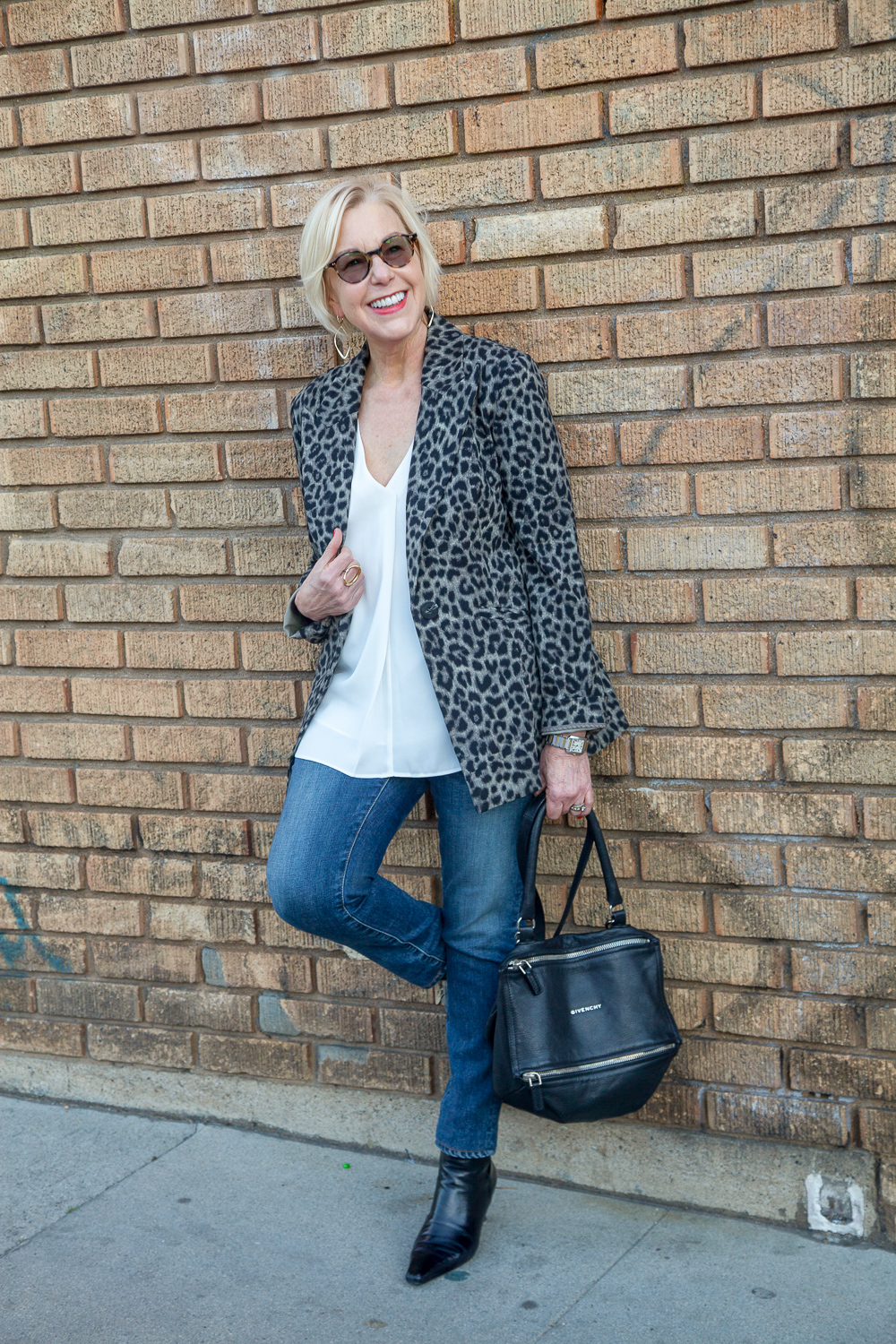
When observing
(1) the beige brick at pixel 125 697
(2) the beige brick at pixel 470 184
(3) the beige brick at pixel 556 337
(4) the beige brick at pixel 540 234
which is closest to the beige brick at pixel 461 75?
(2) the beige brick at pixel 470 184

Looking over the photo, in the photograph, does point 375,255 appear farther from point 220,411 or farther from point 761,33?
point 761,33

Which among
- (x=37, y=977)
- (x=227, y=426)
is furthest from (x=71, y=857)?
(x=227, y=426)

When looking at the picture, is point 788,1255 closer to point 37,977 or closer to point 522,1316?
point 522,1316

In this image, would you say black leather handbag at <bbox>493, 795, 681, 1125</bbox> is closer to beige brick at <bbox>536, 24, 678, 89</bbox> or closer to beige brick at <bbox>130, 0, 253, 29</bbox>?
beige brick at <bbox>536, 24, 678, 89</bbox>

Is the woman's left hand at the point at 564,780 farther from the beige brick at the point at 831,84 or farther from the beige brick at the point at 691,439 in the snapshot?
the beige brick at the point at 831,84

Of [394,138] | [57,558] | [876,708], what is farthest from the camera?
[57,558]

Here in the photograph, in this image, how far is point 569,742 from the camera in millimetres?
2502

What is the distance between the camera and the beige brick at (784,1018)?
269 centimetres

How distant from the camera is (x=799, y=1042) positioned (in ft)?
8.96

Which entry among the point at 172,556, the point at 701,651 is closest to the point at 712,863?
the point at 701,651

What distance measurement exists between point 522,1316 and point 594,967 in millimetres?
698

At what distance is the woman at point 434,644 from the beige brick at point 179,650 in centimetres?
55

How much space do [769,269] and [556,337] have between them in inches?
18.7

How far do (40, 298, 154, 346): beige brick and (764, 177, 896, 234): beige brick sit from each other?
5.05 feet
